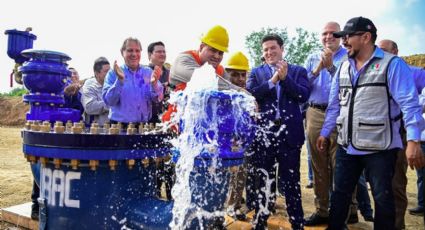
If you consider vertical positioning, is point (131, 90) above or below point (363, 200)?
above

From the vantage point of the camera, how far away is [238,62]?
3.86 meters

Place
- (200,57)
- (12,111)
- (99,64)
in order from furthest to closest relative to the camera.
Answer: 1. (12,111)
2. (99,64)
3. (200,57)

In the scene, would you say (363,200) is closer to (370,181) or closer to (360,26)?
(370,181)

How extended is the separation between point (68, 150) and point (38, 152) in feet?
0.89

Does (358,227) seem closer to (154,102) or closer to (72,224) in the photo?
(154,102)

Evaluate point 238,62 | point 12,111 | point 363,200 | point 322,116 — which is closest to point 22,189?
point 238,62

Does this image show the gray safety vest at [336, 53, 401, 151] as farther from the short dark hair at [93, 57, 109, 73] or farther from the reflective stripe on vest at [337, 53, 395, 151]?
the short dark hair at [93, 57, 109, 73]

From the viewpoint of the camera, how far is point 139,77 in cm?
333

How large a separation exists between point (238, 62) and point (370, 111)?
166 cm

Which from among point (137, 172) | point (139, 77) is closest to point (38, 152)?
point (137, 172)

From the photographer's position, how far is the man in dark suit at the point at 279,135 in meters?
2.97

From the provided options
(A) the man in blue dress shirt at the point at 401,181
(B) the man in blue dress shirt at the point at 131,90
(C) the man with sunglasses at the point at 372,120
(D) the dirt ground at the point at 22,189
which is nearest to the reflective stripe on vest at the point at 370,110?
(C) the man with sunglasses at the point at 372,120

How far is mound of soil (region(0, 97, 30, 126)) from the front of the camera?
2411cm

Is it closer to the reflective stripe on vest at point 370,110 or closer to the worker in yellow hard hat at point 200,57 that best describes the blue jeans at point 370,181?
the reflective stripe on vest at point 370,110
